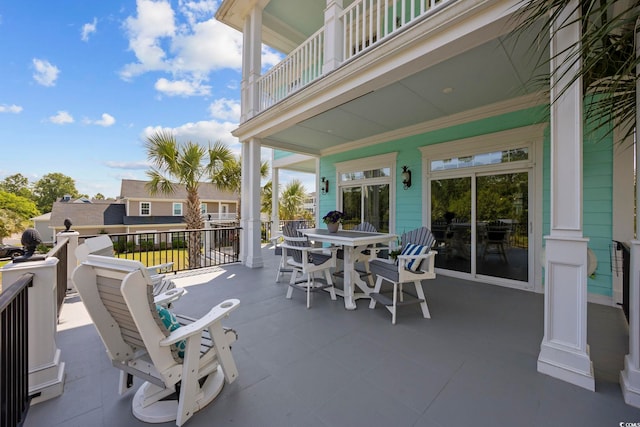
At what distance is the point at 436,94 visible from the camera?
3873 millimetres

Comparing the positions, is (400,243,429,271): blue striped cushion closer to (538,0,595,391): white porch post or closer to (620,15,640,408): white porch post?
(538,0,595,391): white porch post

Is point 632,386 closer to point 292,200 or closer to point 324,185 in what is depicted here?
point 324,185

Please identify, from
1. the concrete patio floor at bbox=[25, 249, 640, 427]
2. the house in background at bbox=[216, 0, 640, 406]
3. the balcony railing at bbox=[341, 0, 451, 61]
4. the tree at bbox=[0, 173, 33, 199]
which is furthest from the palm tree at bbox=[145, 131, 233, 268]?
the tree at bbox=[0, 173, 33, 199]

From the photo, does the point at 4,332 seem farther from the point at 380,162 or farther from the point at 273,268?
the point at 380,162

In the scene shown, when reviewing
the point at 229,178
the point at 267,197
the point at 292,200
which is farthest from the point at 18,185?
the point at 229,178

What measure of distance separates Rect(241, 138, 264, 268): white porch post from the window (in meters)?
15.5

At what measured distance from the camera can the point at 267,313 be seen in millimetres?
3082

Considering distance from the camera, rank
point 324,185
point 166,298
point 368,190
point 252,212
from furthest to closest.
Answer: point 324,185 → point 368,190 → point 252,212 → point 166,298

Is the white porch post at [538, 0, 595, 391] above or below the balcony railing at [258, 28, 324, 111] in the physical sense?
below

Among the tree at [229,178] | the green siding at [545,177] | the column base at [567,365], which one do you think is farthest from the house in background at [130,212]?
the column base at [567,365]

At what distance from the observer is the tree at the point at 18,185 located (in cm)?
2938

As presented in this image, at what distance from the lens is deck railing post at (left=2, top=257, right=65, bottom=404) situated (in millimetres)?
1588

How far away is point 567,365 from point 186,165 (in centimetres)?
716

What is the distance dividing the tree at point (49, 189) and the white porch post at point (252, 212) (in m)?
39.2
